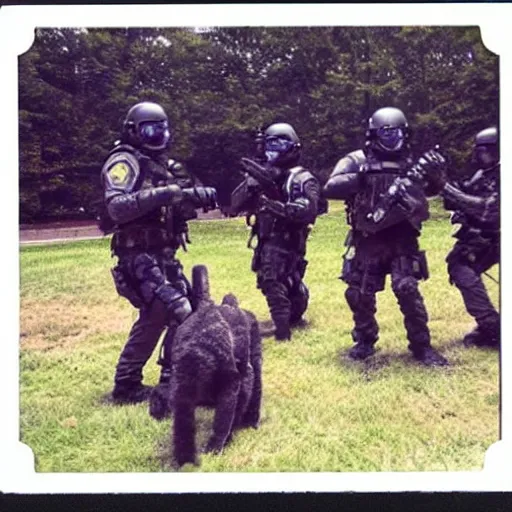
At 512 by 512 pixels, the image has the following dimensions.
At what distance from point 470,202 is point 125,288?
2004 mm

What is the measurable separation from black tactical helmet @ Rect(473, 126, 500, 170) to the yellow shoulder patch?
195 cm

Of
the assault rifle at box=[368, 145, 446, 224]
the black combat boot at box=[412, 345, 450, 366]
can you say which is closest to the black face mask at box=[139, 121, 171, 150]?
the assault rifle at box=[368, 145, 446, 224]

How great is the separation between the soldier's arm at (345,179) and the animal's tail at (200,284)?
89 centimetres

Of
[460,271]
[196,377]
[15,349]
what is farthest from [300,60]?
[15,349]

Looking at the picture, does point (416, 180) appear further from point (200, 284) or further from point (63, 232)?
A: point (63, 232)

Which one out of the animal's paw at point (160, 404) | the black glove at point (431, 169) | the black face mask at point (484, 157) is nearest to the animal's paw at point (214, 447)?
the animal's paw at point (160, 404)

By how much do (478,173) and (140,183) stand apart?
6.27 feet

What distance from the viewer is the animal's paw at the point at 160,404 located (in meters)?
Answer: 3.77

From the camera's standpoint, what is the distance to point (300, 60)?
4.01m

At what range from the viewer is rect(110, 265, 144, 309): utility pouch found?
151 inches

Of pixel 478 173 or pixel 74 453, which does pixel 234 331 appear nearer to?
pixel 74 453

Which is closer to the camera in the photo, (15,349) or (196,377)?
(196,377)

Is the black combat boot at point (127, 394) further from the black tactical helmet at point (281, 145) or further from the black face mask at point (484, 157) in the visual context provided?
the black face mask at point (484, 157)

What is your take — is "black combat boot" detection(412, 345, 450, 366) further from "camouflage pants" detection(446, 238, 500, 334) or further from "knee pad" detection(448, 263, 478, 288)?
"knee pad" detection(448, 263, 478, 288)
